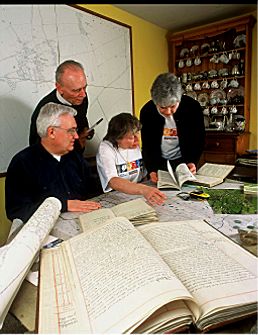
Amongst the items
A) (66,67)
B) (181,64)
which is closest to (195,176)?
(181,64)

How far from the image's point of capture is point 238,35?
0.42 meters

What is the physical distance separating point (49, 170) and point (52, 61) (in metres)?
0.20

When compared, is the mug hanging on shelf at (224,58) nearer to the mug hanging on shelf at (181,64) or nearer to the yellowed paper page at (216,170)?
the mug hanging on shelf at (181,64)

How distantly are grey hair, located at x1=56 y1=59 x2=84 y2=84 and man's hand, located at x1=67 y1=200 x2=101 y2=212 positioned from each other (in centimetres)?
24

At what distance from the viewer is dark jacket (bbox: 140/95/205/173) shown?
0.46 m

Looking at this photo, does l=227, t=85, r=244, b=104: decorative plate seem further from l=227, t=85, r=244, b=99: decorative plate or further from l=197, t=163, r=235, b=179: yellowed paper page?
l=197, t=163, r=235, b=179: yellowed paper page

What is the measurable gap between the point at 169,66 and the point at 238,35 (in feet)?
0.39

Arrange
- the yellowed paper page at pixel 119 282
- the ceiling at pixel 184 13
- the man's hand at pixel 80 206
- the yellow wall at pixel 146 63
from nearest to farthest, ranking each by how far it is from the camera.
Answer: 1. the yellowed paper page at pixel 119 282
2. the ceiling at pixel 184 13
3. the yellow wall at pixel 146 63
4. the man's hand at pixel 80 206

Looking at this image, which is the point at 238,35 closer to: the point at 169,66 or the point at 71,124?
the point at 169,66

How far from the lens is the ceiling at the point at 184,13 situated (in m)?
0.31

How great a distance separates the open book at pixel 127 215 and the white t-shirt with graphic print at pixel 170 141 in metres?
0.11

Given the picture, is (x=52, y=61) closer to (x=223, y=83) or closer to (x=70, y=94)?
(x=70, y=94)

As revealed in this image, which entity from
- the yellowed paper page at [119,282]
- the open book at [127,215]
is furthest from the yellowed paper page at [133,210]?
the yellowed paper page at [119,282]

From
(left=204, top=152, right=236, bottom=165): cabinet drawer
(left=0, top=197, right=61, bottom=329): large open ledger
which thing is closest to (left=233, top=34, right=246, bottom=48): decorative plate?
(left=204, top=152, right=236, bottom=165): cabinet drawer
